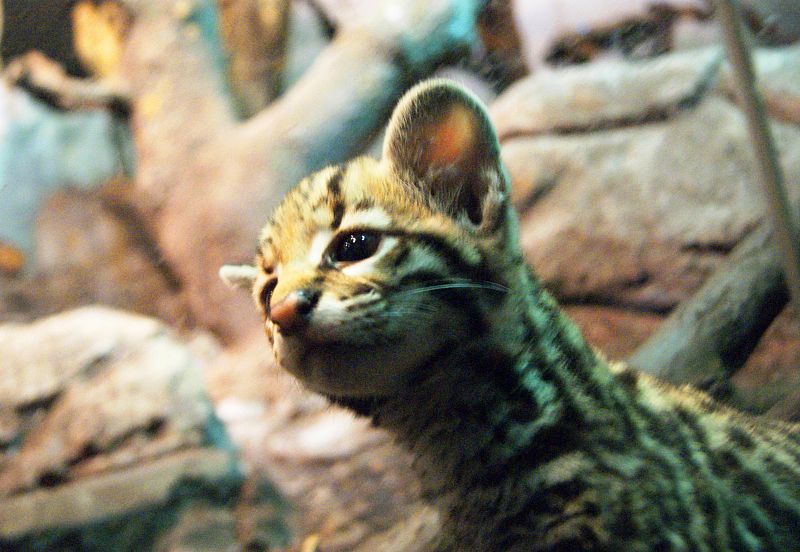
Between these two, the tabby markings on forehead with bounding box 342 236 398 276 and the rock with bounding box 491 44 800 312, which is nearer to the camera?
the tabby markings on forehead with bounding box 342 236 398 276

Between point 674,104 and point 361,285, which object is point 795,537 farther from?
point 674,104

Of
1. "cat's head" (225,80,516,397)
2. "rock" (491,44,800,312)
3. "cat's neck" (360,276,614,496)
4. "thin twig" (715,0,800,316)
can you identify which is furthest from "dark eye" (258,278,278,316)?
"rock" (491,44,800,312)

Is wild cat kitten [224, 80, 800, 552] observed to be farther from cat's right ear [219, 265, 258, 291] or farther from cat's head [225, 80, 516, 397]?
cat's right ear [219, 265, 258, 291]

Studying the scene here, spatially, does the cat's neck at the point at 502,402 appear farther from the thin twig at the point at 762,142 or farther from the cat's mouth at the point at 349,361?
the thin twig at the point at 762,142

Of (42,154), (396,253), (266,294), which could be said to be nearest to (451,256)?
(396,253)

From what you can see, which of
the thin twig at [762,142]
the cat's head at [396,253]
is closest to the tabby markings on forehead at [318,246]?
the cat's head at [396,253]

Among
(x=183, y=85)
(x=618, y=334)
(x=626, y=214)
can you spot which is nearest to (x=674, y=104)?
(x=626, y=214)
